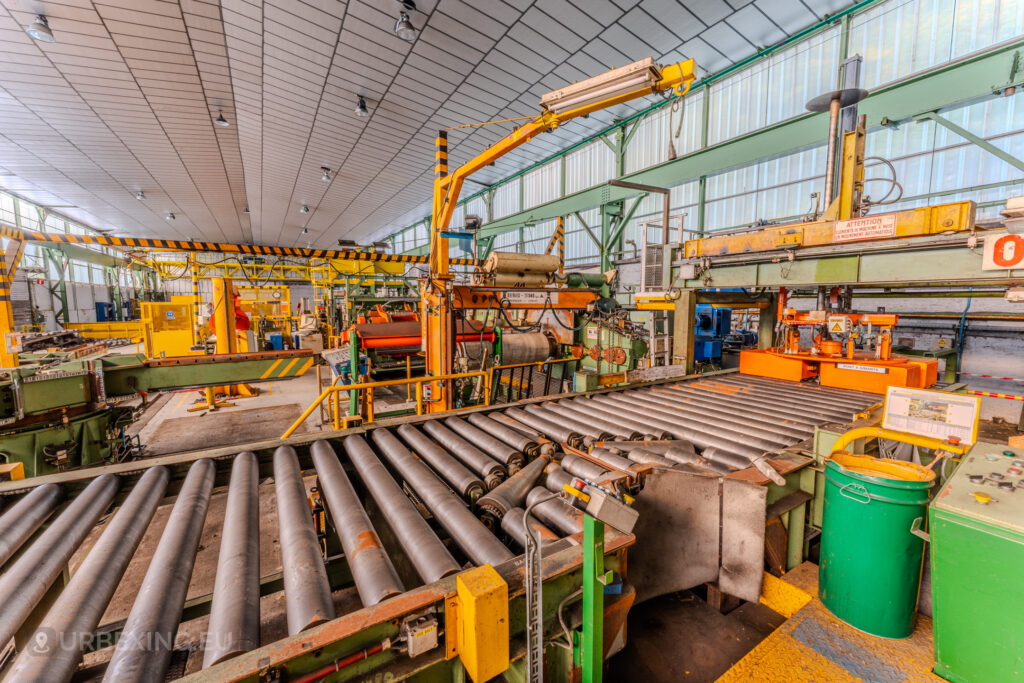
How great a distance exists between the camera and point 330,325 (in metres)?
11.0

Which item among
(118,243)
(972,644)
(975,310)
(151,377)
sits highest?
(118,243)

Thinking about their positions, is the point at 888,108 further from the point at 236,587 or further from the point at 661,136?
the point at 236,587

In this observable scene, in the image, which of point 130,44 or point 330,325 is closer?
point 130,44

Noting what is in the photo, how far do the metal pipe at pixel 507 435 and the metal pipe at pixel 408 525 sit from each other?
2.63 ft

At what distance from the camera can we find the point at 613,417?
3.15 meters

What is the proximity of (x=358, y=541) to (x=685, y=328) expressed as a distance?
453 cm

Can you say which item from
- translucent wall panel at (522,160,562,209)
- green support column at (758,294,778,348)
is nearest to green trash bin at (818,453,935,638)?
green support column at (758,294,778,348)

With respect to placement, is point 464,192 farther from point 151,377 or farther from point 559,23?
point 151,377

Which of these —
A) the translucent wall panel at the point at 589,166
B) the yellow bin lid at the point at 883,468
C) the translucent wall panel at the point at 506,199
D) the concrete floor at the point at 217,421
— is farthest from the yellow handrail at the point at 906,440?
the translucent wall panel at the point at 506,199

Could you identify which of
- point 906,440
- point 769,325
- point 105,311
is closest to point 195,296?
point 769,325

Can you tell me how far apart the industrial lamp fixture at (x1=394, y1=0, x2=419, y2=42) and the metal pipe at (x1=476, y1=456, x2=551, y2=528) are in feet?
18.7

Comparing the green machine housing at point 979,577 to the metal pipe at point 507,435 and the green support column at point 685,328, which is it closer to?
the metal pipe at point 507,435

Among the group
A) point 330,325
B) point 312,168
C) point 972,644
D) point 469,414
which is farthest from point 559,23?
point 330,325

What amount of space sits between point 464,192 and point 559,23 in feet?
31.2
